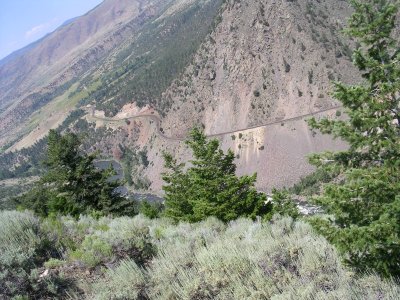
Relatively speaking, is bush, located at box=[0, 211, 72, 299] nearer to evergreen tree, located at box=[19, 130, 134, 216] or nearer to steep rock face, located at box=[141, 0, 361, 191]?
evergreen tree, located at box=[19, 130, 134, 216]

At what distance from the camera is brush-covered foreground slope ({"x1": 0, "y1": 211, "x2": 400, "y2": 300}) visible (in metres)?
7.70

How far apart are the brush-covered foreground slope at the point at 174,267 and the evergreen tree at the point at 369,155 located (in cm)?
67

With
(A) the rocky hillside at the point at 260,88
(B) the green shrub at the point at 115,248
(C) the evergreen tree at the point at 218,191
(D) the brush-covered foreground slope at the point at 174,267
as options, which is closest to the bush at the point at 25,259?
(D) the brush-covered foreground slope at the point at 174,267

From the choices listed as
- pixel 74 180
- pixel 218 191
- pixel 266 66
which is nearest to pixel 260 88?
pixel 266 66

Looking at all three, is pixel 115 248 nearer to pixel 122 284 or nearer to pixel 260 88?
pixel 122 284

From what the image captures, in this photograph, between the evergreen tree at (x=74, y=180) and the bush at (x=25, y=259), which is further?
the evergreen tree at (x=74, y=180)

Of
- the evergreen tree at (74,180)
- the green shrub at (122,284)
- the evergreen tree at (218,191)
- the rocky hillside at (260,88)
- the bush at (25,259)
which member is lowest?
the rocky hillside at (260,88)

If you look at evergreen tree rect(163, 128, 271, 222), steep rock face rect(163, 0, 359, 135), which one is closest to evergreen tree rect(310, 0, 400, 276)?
evergreen tree rect(163, 128, 271, 222)

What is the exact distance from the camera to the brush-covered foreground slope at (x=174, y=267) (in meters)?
7.70

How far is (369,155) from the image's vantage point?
9680mm

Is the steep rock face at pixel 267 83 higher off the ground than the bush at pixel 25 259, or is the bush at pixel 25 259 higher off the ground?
the bush at pixel 25 259

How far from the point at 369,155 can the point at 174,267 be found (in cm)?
514

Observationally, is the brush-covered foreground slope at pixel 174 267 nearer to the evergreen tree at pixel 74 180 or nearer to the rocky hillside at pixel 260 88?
the evergreen tree at pixel 74 180

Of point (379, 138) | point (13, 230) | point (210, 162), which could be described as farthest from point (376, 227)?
point (210, 162)
